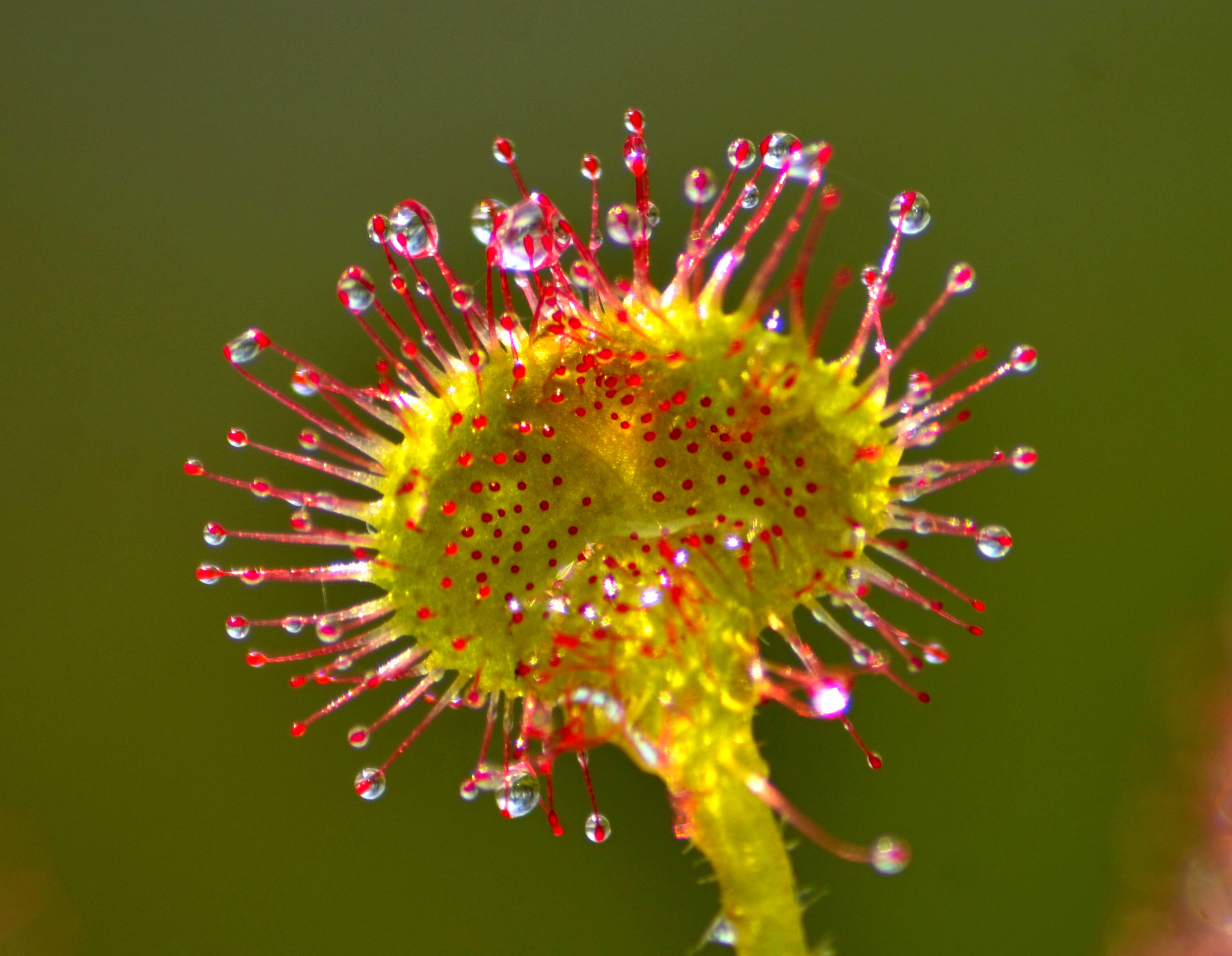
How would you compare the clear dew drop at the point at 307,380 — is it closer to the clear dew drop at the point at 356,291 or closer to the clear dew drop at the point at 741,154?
the clear dew drop at the point at 356,291

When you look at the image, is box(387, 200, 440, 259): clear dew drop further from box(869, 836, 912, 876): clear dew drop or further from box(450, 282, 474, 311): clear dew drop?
box(869, 836, 912, 876): clear dew drop

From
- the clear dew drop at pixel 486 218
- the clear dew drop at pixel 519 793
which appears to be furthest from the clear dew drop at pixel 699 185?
the clear dew drop at pixel 519 793

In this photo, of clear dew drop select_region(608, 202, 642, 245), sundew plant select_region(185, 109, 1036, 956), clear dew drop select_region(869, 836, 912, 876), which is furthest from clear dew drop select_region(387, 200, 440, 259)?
clear dew drop select_region(869, 836, 912, 876)

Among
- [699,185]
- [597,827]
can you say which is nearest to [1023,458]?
[699,185]

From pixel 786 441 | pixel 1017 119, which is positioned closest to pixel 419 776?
pixel 786 441

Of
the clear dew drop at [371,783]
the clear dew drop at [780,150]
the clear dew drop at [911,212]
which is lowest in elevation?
the clear dew drop at [371,783]

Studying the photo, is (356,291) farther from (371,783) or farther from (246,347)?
(371,783)

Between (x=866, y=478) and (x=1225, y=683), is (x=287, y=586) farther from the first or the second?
(x=1225, y=683)
